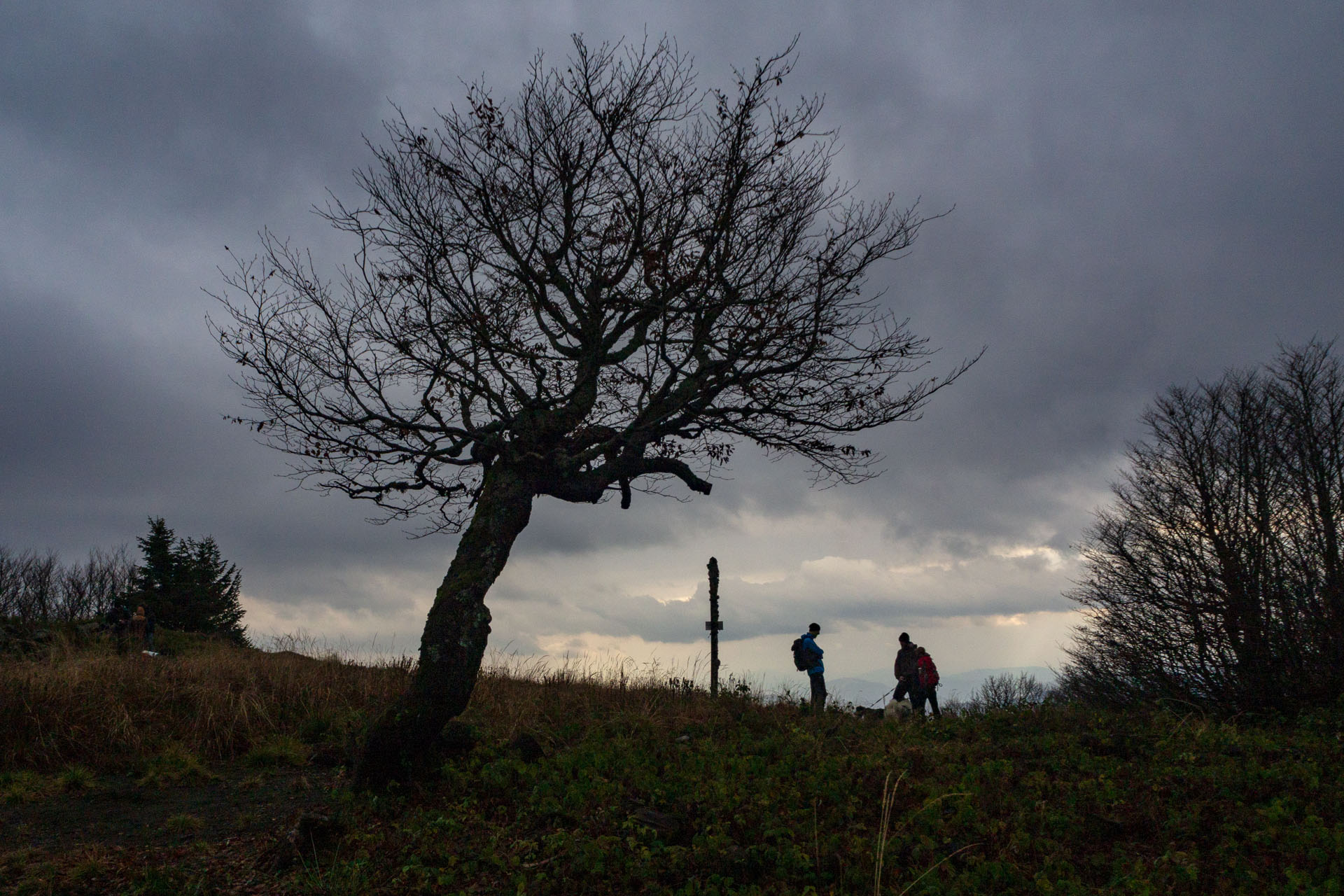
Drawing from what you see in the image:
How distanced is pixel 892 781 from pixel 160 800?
7.90 meters

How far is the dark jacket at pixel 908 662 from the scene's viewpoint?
15.0 meters

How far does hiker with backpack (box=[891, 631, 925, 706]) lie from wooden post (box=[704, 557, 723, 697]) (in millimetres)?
3475

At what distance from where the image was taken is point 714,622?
50.1ft

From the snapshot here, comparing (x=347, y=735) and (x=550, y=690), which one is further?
(x=550, y=690)

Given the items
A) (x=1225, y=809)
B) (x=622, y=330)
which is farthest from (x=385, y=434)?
(x=1225, y=809)

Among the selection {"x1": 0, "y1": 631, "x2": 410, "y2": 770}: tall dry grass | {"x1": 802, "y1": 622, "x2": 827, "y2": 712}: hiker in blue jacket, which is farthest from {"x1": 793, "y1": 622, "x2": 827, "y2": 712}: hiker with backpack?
{"x1": 0, "y1": 631, "x2": 410, "y2": 770}: tall dry grass

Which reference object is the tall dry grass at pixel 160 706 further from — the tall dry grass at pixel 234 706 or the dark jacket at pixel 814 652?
the dark jacket at pixel 814 652

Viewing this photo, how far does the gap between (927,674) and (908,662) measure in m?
0.42

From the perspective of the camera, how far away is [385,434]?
31.4 feet

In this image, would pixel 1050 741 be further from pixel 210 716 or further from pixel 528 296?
pixel 210 716

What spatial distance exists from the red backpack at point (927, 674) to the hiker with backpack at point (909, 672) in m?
0.07

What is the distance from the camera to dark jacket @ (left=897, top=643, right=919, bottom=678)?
1501cm

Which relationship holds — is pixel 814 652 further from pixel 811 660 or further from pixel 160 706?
pixel 160 706

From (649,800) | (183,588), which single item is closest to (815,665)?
(649,800)
